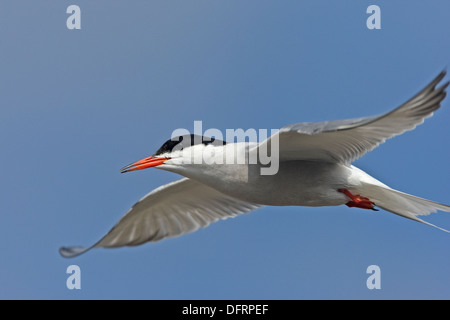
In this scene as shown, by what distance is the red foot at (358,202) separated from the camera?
624cm

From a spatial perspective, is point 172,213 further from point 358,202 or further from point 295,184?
point 358,202

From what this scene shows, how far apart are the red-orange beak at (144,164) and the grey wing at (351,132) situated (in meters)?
1.07

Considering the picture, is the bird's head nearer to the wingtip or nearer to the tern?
the tern

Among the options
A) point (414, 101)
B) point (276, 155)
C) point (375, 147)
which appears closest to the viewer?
point (414, 101)

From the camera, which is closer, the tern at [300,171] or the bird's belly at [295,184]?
the tern at [300,171]

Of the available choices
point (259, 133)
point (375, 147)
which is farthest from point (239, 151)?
point (375, 147)

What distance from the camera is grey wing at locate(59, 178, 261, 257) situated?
24.5 feet

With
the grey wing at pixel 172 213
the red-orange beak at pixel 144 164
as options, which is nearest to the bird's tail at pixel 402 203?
the grey wing at pixel 172 213

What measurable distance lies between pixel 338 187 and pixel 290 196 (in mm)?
469

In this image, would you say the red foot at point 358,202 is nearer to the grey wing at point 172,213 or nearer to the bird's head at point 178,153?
the bird's head at point 178,153

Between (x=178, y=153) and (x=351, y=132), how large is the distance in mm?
1690

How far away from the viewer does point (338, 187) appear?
620cm

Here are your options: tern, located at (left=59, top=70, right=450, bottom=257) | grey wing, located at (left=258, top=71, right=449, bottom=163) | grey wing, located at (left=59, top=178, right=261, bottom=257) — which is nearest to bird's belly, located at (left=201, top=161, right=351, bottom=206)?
tern, located at (left=59, top=70, right=450, bottom=257)

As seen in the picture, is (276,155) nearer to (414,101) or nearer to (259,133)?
(259,133)
